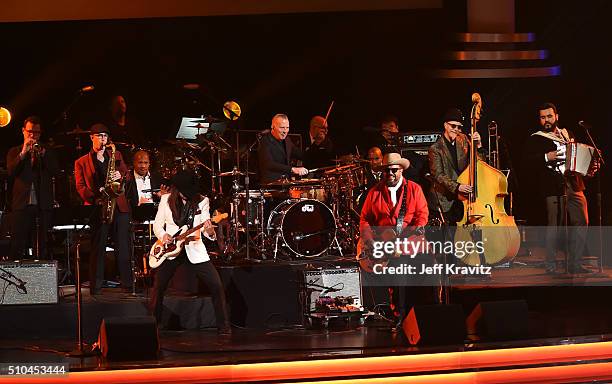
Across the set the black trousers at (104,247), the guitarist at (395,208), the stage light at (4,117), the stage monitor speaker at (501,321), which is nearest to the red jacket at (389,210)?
the guitarist at (395,208)

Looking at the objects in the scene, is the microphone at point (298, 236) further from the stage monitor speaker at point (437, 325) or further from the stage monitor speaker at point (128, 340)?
the stage monitor speaker at point (128, 340)

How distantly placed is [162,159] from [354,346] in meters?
4.40


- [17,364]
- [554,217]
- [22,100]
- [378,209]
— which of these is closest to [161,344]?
[17,364]

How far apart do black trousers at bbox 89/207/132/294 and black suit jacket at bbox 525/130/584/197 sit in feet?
14.2

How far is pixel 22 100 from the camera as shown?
44.4 ft

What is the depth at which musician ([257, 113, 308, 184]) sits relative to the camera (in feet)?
36.2

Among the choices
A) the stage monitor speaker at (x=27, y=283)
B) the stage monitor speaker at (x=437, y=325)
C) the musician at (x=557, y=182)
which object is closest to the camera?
the stage monitor speaker at (x=437, y=325)

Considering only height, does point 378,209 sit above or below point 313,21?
below

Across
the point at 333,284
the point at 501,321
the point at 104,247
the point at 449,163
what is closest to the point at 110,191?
the point at 104,247

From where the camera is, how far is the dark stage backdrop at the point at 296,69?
12.9 meters

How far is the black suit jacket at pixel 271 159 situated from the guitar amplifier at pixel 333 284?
1.51 metres

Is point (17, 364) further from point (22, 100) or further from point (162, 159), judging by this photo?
point (22, 100)

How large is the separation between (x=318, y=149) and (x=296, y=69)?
2675 millimetres

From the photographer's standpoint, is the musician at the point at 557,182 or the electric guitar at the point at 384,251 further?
the musician at the point at 557,182
